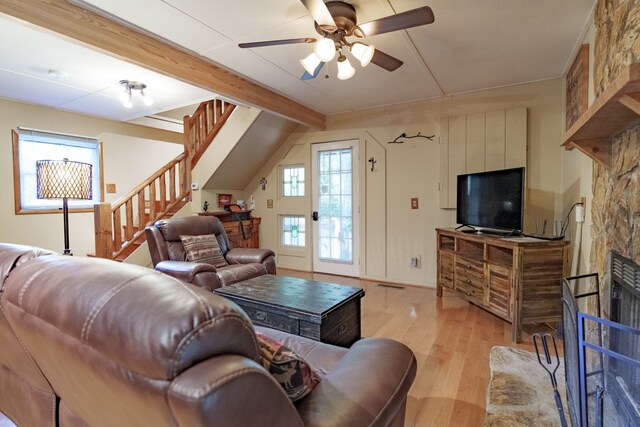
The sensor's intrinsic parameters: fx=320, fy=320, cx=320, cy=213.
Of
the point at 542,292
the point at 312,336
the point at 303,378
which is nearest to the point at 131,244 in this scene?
the point at 312,336

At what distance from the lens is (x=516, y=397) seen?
1.86 m

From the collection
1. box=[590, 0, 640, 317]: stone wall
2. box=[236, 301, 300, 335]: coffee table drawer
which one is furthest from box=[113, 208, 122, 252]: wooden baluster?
box=[590, 0, 640, 317]: stone wall

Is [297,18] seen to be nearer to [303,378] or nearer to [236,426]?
[303,378]

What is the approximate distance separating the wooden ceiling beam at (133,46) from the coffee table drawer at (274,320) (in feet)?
6.80

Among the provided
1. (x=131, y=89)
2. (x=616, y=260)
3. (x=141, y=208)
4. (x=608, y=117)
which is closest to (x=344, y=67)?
(x=608, y=117)

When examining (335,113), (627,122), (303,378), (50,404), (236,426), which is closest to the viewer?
(236,426)

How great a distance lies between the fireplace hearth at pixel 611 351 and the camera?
3.80 feet

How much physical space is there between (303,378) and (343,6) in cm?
218

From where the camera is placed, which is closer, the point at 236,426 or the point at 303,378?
the point at 236,426

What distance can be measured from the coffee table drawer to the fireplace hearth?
52.8 inches

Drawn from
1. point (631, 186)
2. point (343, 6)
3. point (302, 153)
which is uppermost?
point (343, 6)

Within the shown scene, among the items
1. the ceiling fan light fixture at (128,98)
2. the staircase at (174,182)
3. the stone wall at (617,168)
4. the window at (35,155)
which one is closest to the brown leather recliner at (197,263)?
the staircase at (174,182)

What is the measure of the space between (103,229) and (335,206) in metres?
3.00

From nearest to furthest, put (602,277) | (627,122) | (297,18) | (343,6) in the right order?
(627,122), (602,277), (343,6), (297,18)
